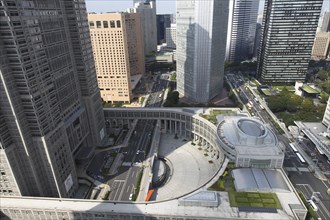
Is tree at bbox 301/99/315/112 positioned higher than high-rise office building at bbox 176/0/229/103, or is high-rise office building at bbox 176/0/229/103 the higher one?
high-rise office building at bbox 176/0/229/103

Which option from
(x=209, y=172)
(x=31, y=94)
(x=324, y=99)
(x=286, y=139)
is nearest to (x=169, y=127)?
(x=209, y=172)

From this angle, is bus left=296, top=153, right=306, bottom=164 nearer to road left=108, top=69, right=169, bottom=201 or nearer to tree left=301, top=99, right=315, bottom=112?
tree left=301, top=99, right=315, bottom=112

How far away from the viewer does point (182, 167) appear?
118 m

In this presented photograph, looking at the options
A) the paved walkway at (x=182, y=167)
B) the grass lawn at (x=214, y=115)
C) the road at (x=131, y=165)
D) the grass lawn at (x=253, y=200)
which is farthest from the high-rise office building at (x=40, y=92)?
the grass lawn at (x=214, y=115)

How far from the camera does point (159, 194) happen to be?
99750mm

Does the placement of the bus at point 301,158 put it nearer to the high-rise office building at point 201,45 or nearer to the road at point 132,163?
the high-rise office building at point 201,45

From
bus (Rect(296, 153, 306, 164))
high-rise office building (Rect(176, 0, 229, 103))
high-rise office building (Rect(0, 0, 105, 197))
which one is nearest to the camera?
high-rise office building (Rect(0, 0, 105, 197))

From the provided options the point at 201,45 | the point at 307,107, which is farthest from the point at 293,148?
the point at 201,45

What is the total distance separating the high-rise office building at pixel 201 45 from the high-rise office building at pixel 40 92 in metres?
87.6

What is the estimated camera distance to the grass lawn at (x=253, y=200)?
7362 centimetres

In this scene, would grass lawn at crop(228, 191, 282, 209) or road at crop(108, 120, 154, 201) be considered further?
road at crop(108, 120, 154, 201)

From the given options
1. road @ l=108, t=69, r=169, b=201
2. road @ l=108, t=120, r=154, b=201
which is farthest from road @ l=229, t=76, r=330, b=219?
road @ l=108, t=120, r=154, b=201

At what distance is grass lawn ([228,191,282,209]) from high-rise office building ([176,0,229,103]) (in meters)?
116

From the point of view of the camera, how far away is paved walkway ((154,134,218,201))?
337 feet
